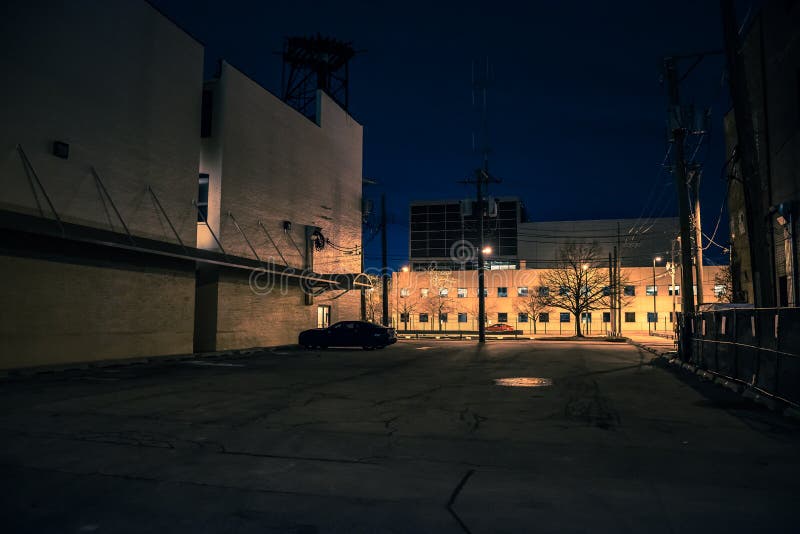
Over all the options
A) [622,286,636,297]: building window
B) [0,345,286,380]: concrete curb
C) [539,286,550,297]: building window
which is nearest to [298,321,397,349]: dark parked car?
[0,345,286,380]: concrete curb

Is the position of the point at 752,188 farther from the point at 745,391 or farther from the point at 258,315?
the point at 258,315

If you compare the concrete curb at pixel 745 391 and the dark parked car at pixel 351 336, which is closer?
the concrete curb at pixel 745 391

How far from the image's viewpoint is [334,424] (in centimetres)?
873

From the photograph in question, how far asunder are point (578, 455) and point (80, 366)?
16433 millimetres

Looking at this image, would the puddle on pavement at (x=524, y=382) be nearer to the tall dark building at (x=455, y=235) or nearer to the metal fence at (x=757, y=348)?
the metal fence at (x=757, y=348)

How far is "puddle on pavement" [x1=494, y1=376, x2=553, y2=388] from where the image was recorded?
1367cm

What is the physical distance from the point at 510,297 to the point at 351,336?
4149 centimetres

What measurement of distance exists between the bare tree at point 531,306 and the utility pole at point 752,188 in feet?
168

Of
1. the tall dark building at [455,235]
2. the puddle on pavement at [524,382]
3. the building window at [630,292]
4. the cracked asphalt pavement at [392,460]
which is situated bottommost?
the cracked asphalt pavement at [392,460]

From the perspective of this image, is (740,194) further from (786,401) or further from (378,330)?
(786,401)

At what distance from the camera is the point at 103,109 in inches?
796

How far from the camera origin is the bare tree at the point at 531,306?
213 feet

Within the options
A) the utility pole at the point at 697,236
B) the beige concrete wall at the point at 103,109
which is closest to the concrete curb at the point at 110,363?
the beige concrete wall at the point at 103,109

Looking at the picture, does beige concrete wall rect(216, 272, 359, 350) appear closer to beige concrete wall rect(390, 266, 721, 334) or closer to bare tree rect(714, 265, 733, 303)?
beige concrete wall rect(390, 266, 721, 334)
